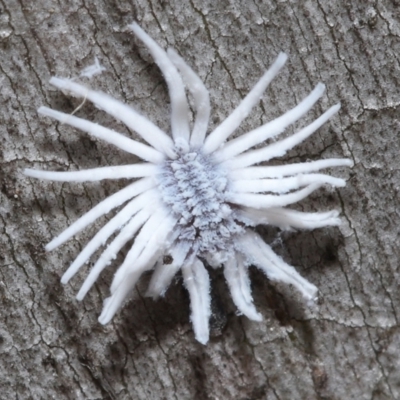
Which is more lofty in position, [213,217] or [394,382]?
[213,217]

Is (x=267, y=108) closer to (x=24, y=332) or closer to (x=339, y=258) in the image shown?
(x=339, y=258)

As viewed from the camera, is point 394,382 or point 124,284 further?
point 394,382

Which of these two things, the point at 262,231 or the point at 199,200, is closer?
the point at 199,200

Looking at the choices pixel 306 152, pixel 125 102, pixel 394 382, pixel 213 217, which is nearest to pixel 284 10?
pixel 306 152
